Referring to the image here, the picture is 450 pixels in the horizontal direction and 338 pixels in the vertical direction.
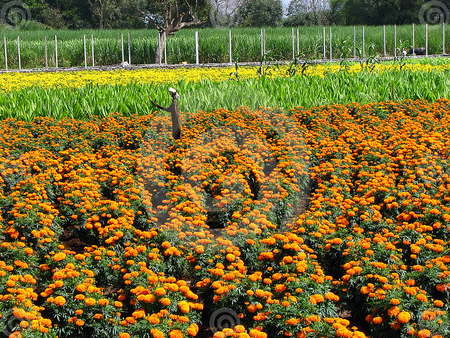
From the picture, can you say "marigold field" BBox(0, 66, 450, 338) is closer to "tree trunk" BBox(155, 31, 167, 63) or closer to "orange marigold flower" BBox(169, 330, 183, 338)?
"orange marigold flower" BBox(169, 330, 183, 338)

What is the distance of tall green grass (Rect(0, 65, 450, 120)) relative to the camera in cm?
693

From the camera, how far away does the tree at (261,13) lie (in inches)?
1794

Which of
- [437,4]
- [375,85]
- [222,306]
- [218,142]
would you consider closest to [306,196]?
[218,142]

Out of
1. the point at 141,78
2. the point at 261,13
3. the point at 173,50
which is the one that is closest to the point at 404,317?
the point at 141,78

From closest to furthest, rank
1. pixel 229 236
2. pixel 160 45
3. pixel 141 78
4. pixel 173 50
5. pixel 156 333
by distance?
pixel 156 333
pixel 229 236
pixel 141 78
pixel 160 45
pixel 173 50

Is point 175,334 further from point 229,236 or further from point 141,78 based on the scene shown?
point 141,78

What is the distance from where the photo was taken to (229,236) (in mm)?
3086

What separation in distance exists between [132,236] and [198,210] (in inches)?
23.7

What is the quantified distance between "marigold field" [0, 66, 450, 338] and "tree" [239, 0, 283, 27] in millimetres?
42203

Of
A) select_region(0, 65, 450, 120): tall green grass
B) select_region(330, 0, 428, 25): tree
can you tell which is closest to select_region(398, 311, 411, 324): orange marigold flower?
select_region(0, 65, 450, 120): tall green grass

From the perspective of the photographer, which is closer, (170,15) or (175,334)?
(175,334)

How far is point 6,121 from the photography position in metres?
6.21

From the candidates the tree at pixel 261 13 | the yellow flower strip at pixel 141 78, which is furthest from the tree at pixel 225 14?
the yellow flower strip at pixel 141 78

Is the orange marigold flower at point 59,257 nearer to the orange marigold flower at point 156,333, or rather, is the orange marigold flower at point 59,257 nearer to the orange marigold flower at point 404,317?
the orange marigold flower at point 156,333
